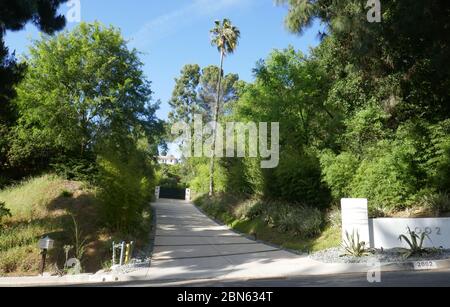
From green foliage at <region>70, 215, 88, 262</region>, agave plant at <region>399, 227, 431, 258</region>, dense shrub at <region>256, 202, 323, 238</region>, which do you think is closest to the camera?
agave plant at <region>399, 227, 431, 258</region>

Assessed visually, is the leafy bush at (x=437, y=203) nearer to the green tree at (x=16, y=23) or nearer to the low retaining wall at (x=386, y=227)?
the low retaining wall at (x=386, y=227)

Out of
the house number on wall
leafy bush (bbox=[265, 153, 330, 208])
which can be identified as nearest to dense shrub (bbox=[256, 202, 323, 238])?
leafy bush (bbox=[265, 153, 330, 208])

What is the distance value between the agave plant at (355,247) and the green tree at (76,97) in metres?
14.3

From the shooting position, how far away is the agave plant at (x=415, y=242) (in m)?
10.4

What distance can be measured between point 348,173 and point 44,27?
35.8 ft

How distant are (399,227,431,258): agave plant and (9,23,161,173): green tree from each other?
15.5m

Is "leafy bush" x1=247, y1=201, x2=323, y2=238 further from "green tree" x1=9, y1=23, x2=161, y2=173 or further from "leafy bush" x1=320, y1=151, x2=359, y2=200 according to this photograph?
"green tree" x1=9, y1=23, x2=161, y2=173

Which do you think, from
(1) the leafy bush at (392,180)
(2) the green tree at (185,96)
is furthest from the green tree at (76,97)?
(2) the green tree at (185,96)

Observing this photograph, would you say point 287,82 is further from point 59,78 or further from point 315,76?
point 59,78

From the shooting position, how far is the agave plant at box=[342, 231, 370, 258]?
35.9ft

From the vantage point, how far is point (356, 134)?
15.7m

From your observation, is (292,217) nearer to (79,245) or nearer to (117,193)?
(117,193)
